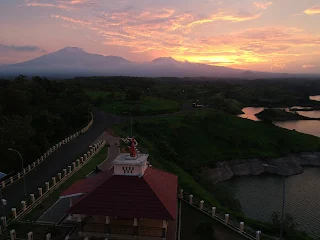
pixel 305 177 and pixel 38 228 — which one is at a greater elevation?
pixel 38 228

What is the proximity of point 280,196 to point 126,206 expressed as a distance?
26946 millimetres

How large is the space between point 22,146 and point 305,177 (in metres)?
41.6

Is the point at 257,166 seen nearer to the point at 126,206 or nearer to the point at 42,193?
the point at 42,193

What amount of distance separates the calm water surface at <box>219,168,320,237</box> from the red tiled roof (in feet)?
55.7

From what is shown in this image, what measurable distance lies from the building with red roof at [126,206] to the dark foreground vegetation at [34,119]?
14973 mm

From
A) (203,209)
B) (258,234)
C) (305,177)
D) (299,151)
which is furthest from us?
(299,151)

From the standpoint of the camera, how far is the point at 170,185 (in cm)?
2086

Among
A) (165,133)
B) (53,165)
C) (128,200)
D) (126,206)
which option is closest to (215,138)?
(165,133)

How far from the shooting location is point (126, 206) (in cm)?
1695

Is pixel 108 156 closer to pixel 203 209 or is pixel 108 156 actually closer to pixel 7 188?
pixel 7 188

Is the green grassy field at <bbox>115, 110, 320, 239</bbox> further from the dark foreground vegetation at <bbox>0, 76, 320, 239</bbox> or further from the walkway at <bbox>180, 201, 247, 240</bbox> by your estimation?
the walkway at <bbox>180, 201, 247, 240</bbox>

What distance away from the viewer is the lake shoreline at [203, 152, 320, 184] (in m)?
45.5

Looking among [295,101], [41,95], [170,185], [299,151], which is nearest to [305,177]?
[299,151]

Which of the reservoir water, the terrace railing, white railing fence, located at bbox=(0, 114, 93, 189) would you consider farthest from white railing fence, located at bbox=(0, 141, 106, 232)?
the reservoir water
